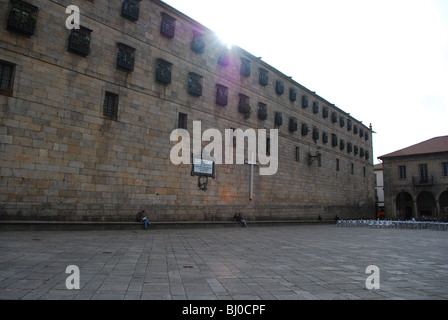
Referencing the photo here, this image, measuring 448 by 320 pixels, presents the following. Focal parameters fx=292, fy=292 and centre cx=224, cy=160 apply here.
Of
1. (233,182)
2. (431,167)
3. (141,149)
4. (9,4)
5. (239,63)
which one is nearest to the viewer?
(9,4)

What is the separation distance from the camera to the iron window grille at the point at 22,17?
42.3 feet

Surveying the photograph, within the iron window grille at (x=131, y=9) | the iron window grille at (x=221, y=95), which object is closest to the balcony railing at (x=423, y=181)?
the iron window grille at (x=221, y=95)

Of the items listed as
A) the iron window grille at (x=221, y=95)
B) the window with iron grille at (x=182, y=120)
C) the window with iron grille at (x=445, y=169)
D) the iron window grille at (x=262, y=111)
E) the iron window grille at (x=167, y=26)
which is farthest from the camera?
the window with iron grille at (x=445, y=169)

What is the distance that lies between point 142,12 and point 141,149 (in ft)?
27.5

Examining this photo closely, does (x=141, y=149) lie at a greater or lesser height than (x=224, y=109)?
lesser

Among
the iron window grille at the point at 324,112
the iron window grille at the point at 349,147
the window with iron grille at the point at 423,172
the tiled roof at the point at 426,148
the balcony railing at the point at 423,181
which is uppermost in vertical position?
the iron window grille at the point at 324,112

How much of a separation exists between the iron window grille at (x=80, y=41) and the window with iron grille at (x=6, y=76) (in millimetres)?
2802

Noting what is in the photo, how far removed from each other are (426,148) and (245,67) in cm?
3397

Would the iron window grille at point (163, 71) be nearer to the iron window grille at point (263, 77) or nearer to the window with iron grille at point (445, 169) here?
the iron window grille at point (263, 77)

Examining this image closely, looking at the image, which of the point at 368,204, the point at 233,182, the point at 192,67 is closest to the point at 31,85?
the point at 192,67

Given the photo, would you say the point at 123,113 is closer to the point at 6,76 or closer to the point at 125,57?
the point at 125,57

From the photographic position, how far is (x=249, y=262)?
26.1ft

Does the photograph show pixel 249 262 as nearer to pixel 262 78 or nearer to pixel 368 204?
pixel 262 78
